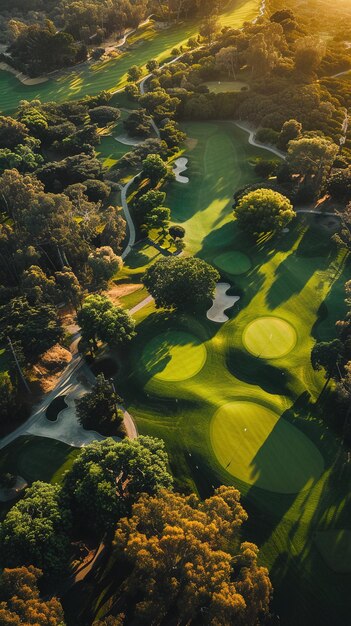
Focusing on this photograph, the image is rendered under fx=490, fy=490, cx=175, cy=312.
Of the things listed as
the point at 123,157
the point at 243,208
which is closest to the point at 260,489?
the point at 243,208

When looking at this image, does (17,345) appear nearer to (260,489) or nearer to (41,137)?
(260,489)

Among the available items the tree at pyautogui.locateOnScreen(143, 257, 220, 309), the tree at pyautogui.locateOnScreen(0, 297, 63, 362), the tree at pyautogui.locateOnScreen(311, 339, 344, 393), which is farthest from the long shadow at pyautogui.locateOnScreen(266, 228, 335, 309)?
the tree at pyautogui.locateOnScreen(0, 297, 63, 362)

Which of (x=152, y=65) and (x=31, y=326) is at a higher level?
(x=152, y=65)

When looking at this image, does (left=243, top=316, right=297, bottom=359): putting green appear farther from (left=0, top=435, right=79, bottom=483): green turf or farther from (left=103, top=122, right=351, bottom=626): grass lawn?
(left=0, top=435, right=79, bottom=483): green turf

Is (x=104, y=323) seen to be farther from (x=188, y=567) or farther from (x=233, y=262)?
(x=188, y=567)

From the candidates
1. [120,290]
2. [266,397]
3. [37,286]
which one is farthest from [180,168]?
[266,397]

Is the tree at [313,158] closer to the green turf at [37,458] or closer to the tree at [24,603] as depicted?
the green turf at [37,458]
